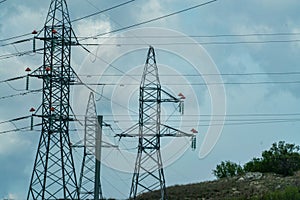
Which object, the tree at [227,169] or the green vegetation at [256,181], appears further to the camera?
the tree at [227,169]

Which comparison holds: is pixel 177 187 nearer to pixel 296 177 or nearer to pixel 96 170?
pixel 296 177

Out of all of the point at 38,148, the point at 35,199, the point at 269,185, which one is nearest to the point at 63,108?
the point at 38,148

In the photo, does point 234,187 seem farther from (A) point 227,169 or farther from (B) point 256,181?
(A) point 227,169

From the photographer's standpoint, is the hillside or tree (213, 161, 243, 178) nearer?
the hillside

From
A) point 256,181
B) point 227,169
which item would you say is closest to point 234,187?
point 256,181

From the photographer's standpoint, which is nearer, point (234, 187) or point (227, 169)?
point (234, 187)

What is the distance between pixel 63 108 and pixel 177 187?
4850cm

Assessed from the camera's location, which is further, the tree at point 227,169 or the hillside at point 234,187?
the tree at point 227,169

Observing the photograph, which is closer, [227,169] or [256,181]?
[256,181]

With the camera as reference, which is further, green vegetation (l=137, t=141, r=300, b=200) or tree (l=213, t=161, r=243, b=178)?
tree (l=213, t=161, r=243, b=178)

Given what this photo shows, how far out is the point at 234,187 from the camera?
270 feet

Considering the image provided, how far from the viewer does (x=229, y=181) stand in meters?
88.3

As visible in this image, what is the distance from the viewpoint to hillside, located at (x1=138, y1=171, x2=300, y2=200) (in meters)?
77.7

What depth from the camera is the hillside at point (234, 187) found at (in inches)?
3059
